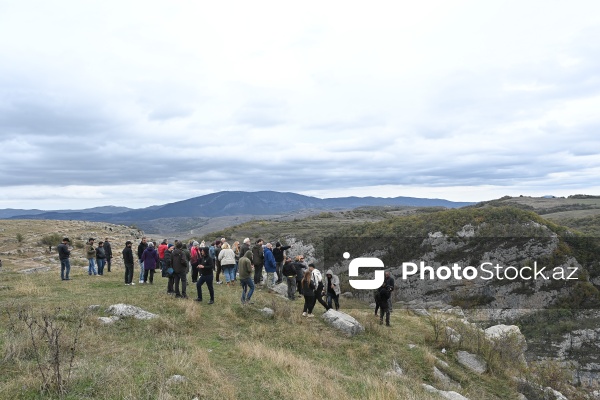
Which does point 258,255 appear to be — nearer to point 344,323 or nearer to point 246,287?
point 246,287

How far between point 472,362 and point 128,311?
1105cm

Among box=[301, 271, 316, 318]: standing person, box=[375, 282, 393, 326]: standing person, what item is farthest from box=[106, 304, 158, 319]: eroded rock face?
box=[375, 282, 393, 326]: standing person

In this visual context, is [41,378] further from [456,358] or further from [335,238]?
Answer: [335,238]

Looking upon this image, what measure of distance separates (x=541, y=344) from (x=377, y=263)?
45.6ft

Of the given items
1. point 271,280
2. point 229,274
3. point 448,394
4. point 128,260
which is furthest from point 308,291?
point 128,260

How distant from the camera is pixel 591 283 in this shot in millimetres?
24578

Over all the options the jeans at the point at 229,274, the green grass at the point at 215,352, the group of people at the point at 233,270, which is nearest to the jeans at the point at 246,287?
the group of people at the point at 233,270

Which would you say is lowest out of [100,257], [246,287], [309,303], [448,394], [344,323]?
[448,394]

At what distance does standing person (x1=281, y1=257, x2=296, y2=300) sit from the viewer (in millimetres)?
15995

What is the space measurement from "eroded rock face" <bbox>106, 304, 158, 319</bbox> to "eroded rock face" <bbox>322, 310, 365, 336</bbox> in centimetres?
603

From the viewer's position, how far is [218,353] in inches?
374

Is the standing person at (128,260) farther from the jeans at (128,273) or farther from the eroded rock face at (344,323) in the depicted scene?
the eroded rock face at (344,323)

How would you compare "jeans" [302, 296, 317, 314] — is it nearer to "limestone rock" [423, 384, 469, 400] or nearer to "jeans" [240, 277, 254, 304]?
"jeans" [240, 277, 254, 304]

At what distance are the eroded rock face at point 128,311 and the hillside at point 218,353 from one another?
0.33 m
